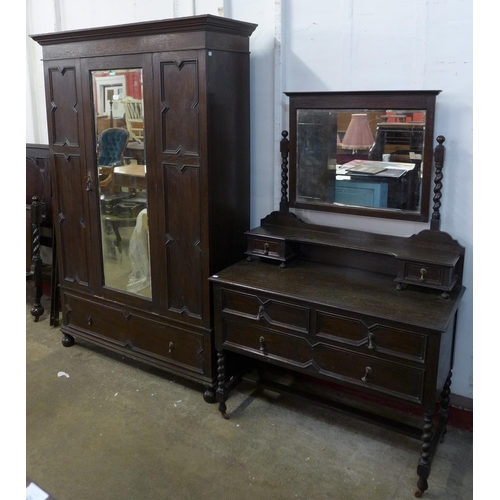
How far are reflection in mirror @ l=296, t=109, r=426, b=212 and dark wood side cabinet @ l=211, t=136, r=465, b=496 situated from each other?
0.14 metres

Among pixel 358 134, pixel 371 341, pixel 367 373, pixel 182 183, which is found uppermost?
pixel 358 134

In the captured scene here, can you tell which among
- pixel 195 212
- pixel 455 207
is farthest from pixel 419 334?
pixel 195 212

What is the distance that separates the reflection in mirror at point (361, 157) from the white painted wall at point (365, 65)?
118 mm

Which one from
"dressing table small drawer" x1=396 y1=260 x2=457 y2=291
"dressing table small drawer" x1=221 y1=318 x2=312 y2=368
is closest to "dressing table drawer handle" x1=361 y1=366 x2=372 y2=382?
"dressing table small drawer" x1=221 y1=318 x2=312 y2=368

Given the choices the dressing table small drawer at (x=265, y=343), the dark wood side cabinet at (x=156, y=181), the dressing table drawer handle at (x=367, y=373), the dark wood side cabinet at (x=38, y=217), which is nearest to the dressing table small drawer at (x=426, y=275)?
the dressing table drawer handle at (x=367, y=373)

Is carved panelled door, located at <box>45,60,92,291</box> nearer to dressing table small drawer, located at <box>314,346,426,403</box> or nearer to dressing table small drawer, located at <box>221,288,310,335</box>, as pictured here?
dressing table small drawer, located at <box>221,288,310,335</box>

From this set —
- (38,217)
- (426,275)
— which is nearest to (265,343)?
(426,275)

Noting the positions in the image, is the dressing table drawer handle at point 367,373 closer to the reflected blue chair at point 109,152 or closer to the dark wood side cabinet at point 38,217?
the reflected blue chair at point 109,152

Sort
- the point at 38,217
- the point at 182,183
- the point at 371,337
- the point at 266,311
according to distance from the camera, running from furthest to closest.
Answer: the point at 38,217
the point at 182,183
the point at 266,311
the point at 371,337

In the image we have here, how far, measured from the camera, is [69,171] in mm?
3105

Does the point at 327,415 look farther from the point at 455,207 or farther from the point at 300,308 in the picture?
the point at 455,207

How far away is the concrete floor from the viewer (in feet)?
7.31

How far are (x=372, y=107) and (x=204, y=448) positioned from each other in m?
1.79

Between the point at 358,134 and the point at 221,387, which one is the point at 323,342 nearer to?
the point at 221,387
